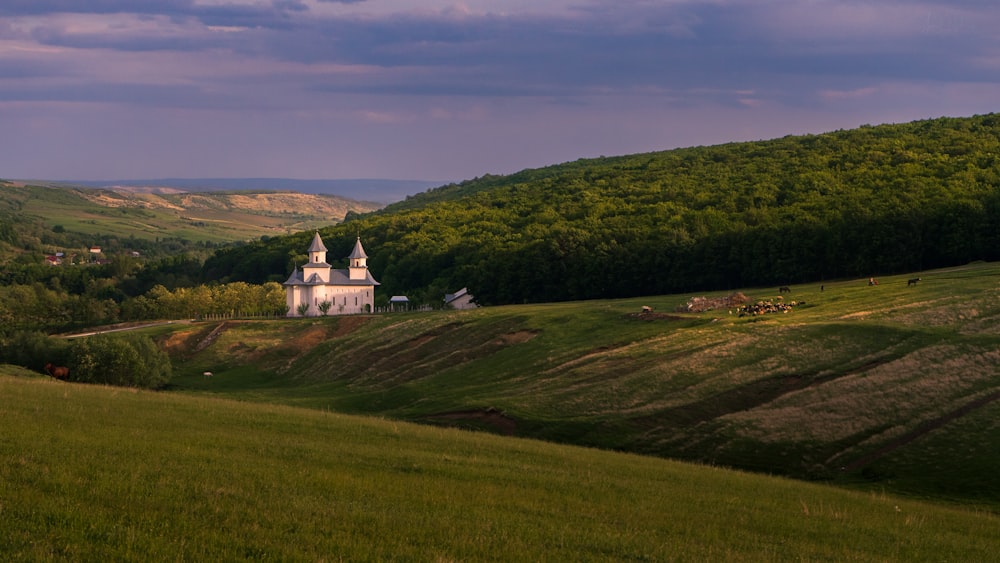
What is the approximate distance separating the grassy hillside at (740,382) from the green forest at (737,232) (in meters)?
18.0

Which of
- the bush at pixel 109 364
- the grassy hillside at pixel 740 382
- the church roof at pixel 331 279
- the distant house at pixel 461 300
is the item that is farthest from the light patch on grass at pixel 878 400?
the church roof at pixel 331 279

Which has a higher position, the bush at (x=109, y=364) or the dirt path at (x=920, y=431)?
the dirt path at (x=920, y=431)

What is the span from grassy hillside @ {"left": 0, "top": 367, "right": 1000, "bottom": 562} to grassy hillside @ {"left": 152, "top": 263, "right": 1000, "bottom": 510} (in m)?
7.68

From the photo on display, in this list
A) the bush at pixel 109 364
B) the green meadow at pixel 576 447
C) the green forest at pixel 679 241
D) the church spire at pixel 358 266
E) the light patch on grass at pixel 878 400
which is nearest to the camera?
the green meadow at pixel 576 447

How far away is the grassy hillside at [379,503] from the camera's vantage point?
1614 centimetres

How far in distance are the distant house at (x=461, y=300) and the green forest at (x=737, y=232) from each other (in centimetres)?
130

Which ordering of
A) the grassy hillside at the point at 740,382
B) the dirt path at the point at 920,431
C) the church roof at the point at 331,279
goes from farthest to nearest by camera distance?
the church roof at the point at 331,279 < the grassy hillside at the point at 740,382 < the dirt path at the point at 920,431

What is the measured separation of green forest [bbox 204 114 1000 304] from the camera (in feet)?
338

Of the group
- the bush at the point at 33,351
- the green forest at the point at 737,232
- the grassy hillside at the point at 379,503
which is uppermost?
the green forest at the point at 737,232

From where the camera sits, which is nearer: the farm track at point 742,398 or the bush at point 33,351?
the farm track at point 742,398

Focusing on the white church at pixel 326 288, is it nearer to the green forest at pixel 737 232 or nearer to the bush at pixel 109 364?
the green forest at pixel 737 232

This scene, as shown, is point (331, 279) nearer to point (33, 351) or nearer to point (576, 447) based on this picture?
point (33, 351)

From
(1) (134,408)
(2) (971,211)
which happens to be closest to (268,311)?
(2) (971,211)

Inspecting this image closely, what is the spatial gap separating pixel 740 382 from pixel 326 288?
297 feet
